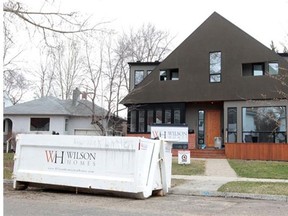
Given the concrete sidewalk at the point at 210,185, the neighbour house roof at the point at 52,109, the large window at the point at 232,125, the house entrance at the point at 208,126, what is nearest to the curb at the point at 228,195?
the concrete sidewalk at the point at 210,185

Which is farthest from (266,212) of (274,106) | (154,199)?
(274,106)

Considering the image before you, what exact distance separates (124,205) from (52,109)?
25.8 m

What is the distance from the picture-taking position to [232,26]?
82.8ft

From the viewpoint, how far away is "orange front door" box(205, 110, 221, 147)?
25719 mm

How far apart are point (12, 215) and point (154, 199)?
3861 millimetres

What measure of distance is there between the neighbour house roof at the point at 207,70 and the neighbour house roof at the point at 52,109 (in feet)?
24.1

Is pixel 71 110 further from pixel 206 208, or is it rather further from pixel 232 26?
pixel 206 208

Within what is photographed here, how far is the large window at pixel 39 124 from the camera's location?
33.4 metres

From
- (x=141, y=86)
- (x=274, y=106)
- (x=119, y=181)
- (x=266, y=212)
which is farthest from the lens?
(x=141, y=86)

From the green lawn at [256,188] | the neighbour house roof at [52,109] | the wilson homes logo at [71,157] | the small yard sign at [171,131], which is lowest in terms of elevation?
the green lawn at [256,188]

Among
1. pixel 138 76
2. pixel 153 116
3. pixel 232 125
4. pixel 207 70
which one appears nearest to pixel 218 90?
pixel 207 70

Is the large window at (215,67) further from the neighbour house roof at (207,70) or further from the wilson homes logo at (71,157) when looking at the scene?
the wilson homes logo at (71,157)

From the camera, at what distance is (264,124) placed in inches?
917

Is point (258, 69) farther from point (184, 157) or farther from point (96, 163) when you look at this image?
point (96, 163)
